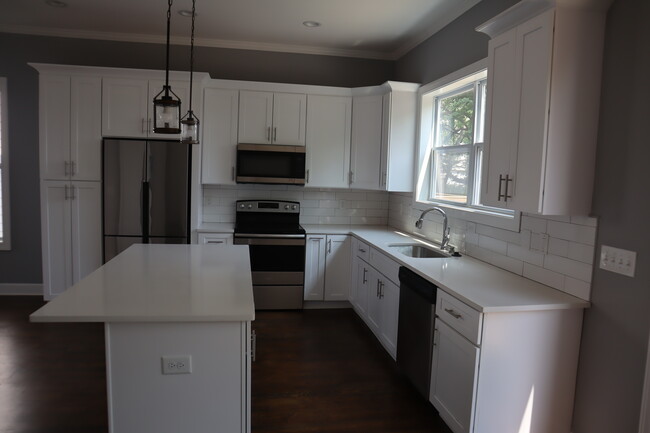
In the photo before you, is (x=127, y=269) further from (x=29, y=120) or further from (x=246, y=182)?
(x=29, y=120)

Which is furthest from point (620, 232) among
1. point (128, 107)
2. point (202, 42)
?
point (202, 42)

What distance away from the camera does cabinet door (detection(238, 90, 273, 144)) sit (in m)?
4.54

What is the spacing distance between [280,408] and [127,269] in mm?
1228

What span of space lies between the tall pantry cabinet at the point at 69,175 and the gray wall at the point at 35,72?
512mm

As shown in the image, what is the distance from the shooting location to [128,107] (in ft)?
14.1

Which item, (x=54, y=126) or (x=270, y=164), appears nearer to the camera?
(x=54, y=126)

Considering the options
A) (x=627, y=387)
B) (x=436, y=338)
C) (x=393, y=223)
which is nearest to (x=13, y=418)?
(x=436, y=338)

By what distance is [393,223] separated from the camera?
500cm

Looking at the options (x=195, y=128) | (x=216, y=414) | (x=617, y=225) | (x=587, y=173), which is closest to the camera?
(x=216, y=414)

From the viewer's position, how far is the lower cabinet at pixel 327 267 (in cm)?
451

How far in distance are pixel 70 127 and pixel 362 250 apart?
3.10 meters

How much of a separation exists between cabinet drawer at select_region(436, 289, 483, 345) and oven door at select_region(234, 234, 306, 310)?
2169 millimetres

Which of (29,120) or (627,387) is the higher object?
(29,120)

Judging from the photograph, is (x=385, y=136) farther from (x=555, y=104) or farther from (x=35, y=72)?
(x=35, y=72)
